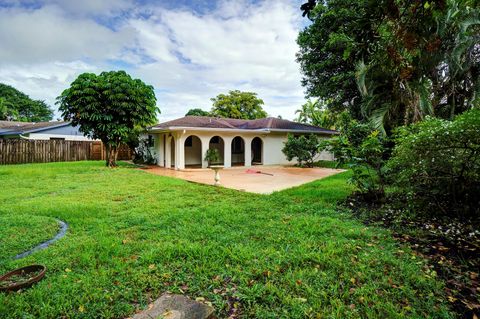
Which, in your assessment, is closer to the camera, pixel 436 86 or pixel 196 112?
pixel 436 86

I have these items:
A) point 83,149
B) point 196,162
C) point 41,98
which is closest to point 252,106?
point 196,162

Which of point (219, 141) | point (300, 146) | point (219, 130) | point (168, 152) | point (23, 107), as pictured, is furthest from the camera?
point (23, 107)

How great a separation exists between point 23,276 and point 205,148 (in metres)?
13.9

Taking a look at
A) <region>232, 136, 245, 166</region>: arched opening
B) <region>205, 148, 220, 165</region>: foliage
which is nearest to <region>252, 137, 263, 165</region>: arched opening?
<region>232, 136, 245, 166</region>: arched opening

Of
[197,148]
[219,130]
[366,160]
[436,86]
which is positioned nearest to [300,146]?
[219,130]

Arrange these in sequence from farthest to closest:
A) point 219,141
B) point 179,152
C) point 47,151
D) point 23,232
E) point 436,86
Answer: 1. point 219,141
2. point 47,151
3. point 179,152
4. point 436,86
5. point 23,232

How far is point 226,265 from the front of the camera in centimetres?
337

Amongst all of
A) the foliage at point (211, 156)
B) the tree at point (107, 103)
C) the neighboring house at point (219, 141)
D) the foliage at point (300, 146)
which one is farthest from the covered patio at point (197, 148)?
the foliage at point (300, 146)

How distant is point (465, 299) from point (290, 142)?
1440 cm

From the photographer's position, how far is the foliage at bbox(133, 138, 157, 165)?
63.1ft

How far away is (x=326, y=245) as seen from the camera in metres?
3.94

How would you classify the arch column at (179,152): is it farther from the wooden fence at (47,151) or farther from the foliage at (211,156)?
the wooden fence at (47,151)

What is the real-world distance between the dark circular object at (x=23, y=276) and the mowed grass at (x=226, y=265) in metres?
0.10

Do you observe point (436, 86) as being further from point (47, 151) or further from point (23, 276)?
point (47, 151)
